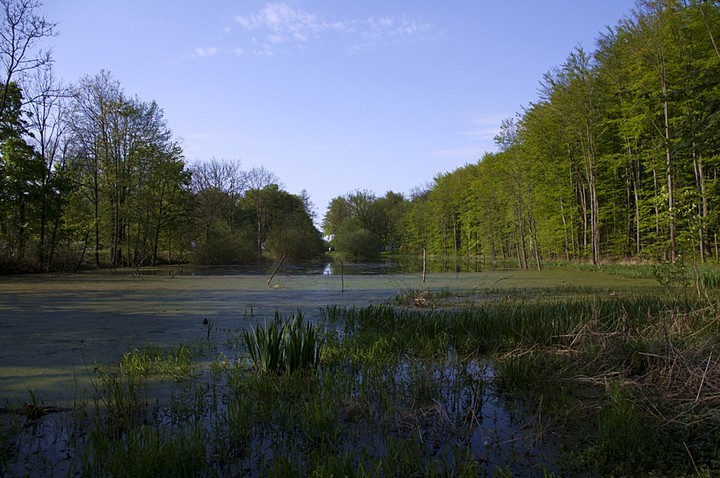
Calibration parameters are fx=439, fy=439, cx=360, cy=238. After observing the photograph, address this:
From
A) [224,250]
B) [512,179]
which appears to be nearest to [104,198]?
[224,250]

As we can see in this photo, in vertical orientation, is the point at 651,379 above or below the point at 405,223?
below

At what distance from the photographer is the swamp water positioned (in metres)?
2.54

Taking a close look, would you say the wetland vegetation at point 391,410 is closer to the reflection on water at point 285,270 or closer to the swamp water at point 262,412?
the swamp water at point 262,412

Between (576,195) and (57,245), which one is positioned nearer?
(57,245)

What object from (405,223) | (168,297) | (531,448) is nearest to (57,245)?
(168,297)

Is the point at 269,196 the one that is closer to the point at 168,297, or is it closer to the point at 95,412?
the point at 168,297

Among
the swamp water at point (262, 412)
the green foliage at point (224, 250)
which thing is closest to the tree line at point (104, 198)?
the green foliage at point (224, 250)

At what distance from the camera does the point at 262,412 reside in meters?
3.17

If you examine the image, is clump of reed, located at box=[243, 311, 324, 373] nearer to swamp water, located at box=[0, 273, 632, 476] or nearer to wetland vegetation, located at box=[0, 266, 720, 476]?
wetland vegetation, located at box=[0, 266, 720, 476]

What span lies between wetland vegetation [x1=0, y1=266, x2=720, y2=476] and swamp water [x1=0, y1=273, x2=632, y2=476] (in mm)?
14

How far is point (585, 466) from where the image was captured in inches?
98.0

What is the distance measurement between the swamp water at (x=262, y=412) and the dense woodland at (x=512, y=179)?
5.66m

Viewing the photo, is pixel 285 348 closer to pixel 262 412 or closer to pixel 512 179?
pixel 262 412

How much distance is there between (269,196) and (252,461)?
35.1 m
